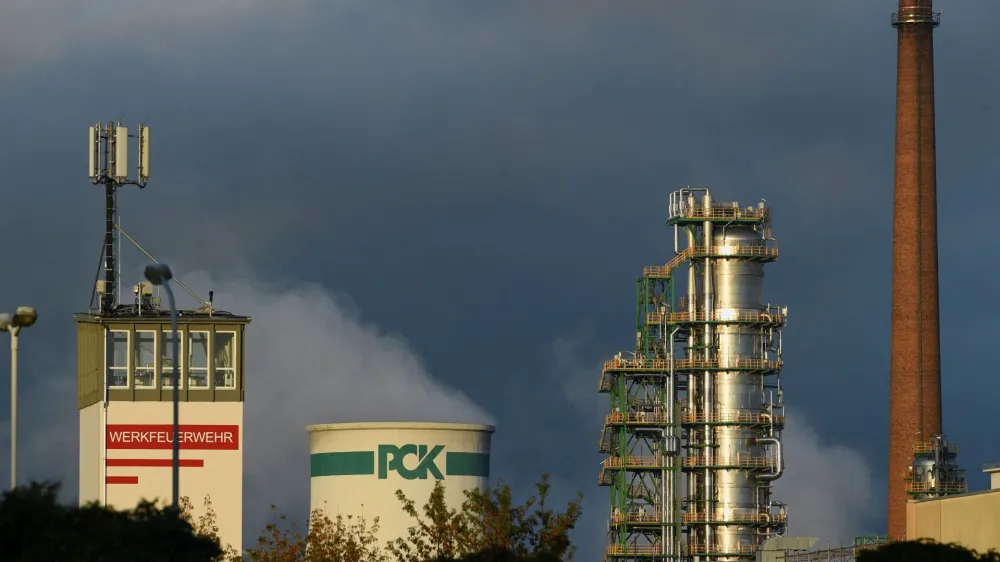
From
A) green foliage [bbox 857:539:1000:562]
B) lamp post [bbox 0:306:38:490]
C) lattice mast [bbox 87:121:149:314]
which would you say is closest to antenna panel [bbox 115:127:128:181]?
lattice mast [bbox 87:121:149:314]

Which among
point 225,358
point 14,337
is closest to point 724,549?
point 225,358

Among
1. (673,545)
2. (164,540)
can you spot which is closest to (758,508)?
(673,545)

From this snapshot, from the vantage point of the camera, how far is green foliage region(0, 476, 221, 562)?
108 feet

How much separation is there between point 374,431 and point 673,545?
19.9 m

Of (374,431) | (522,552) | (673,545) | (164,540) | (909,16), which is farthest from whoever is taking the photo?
(909,16)

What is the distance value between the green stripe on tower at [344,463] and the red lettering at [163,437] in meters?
4.53

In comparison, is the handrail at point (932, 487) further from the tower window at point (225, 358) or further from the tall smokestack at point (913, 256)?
the tower window at point (225, 358)

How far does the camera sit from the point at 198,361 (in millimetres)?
85250

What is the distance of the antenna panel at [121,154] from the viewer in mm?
89750

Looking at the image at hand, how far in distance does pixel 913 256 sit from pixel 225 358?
3478 centimetres

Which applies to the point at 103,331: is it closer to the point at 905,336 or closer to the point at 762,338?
the point at 762,338

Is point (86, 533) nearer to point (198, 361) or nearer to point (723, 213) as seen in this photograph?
point (198, 361)

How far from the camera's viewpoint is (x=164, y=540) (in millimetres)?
34281

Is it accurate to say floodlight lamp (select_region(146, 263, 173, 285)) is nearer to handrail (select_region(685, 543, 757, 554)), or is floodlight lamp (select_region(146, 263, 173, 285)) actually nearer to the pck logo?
the pck logo
